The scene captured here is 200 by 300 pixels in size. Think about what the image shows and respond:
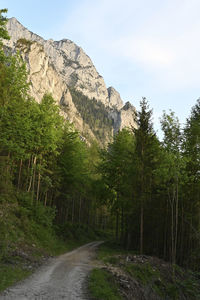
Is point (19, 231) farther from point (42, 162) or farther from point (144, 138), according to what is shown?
point (144, 138)

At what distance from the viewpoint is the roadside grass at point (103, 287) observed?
8486 millimetres

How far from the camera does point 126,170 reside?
945 inches

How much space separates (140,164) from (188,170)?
396 centimetres

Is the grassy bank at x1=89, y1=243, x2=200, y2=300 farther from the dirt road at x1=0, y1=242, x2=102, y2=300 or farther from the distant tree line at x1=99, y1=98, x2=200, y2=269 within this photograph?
the distant tree line at x1=99, y1=98, x2=200, y2=269

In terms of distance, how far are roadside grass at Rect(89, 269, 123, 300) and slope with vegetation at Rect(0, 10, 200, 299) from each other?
0.29m

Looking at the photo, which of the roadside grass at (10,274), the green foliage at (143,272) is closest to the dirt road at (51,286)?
the roadside grass at (10,274)

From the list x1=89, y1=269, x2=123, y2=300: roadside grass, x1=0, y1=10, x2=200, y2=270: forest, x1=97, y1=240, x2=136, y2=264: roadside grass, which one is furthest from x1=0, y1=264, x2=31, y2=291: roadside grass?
x1=97, y1=240, x2=136, y2=264: roadside grass

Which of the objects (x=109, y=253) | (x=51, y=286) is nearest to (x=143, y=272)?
(x=51, y=286)

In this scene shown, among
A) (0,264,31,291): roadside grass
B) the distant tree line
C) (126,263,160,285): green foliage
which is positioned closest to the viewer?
(0,264,31,291): roadside grass

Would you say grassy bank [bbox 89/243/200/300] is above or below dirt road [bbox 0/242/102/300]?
below

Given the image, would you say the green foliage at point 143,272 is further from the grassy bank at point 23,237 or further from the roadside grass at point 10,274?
the roadside grass at point 10,274

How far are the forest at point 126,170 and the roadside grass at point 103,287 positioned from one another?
198 inches

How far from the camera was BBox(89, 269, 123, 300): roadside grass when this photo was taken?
334 inches

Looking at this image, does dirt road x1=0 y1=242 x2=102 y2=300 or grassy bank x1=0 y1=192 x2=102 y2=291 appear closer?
dirt road x1=0 y1=242 x2=102 y2=300
